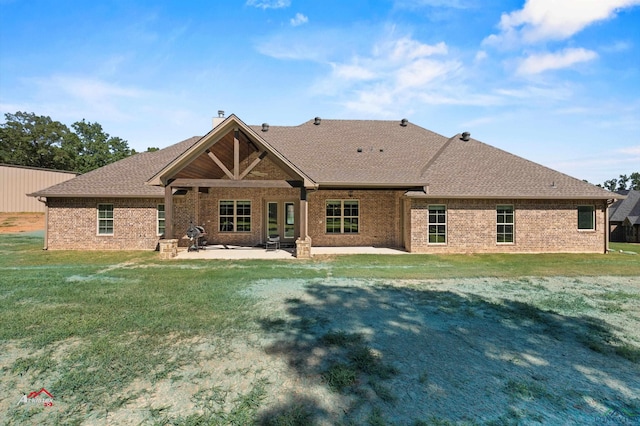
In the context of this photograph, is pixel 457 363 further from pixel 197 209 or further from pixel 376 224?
pixel 197 209

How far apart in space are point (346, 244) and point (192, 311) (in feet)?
34.7

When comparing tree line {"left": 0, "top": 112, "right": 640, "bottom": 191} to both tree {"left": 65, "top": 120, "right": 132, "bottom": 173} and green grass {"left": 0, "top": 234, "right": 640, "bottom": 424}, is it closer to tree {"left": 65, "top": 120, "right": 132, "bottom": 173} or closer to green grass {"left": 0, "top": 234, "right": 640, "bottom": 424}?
tree {"left": 65, "top": 120, "right": 132, "bottom": 173}

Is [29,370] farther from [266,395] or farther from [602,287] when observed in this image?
[602,287]

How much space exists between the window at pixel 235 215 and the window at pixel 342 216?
13.4 feet

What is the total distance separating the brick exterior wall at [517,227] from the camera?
14055 millimetres

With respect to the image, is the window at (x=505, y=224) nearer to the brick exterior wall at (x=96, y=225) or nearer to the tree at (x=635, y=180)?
the brick exterior wall at (x=96, y=225)

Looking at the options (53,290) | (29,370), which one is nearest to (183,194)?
Result: (53,290)

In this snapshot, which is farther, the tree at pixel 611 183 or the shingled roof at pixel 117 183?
the tree at pixel 611 183

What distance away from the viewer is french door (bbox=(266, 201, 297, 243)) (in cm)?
1608

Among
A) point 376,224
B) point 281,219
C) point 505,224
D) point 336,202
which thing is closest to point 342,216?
point 336,202

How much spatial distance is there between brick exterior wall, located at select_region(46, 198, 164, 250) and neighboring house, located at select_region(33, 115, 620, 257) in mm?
47

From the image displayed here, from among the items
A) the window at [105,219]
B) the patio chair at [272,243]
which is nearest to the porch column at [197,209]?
the patio chair at [272,243]

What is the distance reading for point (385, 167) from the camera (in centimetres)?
1573

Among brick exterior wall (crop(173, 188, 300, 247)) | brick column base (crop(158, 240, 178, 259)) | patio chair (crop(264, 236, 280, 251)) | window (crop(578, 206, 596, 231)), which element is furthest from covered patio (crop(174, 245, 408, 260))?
window (crop(578, 206, 596, 231))
